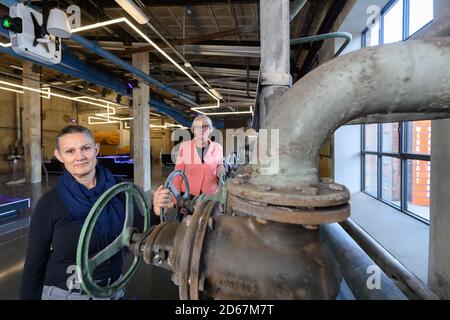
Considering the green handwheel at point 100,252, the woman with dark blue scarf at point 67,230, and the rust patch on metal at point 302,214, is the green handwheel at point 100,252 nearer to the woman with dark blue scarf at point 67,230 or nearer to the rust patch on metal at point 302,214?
the woman with dark blue scarf at point 67,230

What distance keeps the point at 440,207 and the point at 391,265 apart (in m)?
0.50

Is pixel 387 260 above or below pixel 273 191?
below

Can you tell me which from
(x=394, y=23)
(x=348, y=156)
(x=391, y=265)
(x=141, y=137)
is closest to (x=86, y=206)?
(x=391, y=265)

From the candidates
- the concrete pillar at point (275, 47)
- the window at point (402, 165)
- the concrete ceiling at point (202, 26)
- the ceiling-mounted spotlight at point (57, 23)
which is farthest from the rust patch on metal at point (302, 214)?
the concrete ceiling at point (202, 26)

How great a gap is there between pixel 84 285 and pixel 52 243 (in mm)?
520

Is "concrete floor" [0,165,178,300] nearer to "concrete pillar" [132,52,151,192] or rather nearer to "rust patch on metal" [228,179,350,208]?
"rust patch on metal" [228,179,350,208]

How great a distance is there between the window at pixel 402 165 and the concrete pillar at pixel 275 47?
1323mm

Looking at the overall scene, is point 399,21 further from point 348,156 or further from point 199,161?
point 199,161

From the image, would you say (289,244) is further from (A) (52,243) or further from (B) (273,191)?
(A) (52,243)

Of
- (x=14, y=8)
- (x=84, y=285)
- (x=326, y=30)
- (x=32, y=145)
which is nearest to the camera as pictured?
(x=84, y=285)

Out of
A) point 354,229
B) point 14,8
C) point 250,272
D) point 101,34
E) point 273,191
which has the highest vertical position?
point 101,34

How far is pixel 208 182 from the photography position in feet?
6.62

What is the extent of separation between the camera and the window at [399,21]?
187cm

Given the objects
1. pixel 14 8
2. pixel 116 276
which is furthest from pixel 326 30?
pixel 116 276
